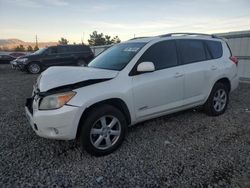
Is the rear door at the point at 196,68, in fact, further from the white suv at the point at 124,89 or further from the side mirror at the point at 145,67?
the side mirror at the point at 145,67

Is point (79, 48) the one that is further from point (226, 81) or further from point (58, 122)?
point (58, 122)

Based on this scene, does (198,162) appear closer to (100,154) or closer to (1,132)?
(100,154)

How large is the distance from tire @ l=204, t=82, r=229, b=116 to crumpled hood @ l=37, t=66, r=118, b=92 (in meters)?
2.49

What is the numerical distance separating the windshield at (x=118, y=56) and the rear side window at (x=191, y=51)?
91 cm

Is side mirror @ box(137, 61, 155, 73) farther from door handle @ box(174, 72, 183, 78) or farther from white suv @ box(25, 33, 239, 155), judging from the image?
door handle @ box(174, 72, 183, 78)

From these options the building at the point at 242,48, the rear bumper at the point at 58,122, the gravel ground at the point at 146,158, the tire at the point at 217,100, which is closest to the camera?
the gravel ground at the point at 146,158

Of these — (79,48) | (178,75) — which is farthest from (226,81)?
(79,48)

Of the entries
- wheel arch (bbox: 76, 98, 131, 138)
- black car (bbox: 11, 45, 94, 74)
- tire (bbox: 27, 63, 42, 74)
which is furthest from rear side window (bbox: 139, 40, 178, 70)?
tire (bbox: 27, 63, 42, 74)

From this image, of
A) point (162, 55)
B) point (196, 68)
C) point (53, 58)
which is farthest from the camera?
point (53, 58)

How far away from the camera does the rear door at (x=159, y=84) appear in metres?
3.85

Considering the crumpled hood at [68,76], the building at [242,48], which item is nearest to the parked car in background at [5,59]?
the building at [242,48]

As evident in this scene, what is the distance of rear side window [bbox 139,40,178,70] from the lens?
4109 millimetres

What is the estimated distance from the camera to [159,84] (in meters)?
4.04

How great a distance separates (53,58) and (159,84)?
12.7m
